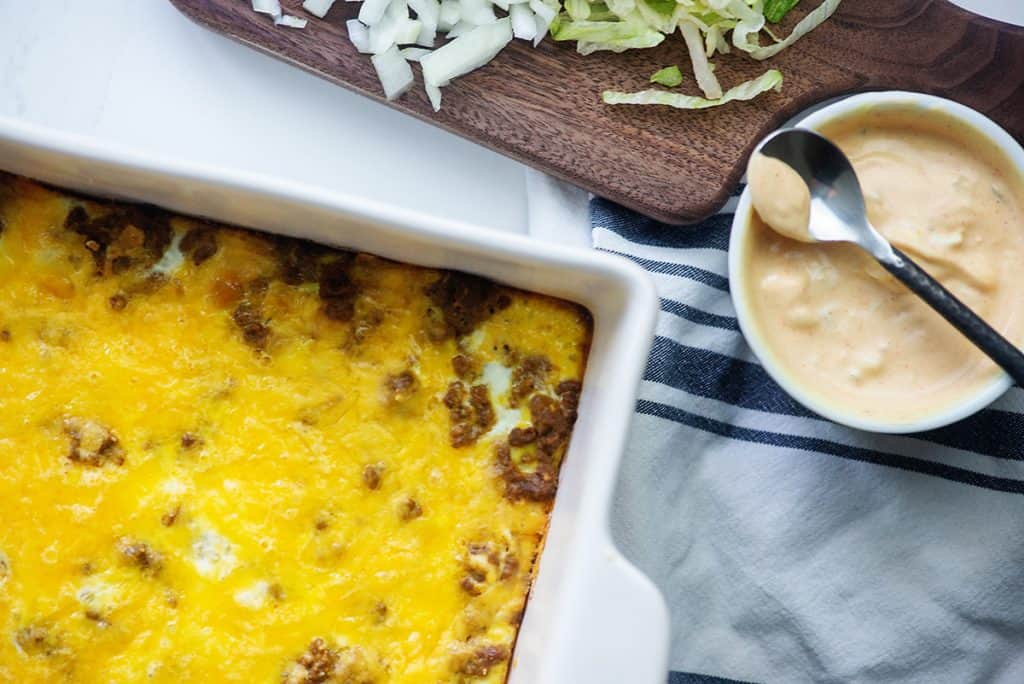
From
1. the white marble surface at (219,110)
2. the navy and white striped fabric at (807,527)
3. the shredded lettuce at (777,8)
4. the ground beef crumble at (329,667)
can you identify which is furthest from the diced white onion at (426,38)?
the ground beef crumble at (329,667)

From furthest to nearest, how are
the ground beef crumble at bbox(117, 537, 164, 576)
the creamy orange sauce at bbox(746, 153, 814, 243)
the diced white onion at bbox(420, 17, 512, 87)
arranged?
the diced white onion at bbox(420, 17, 512, 87) → the creamy orange sauce at bbox(746, 153, 814, 243) → the ground beef crumble at bbox(117, 537, 164, 576)

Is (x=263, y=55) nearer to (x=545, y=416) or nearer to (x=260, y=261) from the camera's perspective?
(x=260, y=261)

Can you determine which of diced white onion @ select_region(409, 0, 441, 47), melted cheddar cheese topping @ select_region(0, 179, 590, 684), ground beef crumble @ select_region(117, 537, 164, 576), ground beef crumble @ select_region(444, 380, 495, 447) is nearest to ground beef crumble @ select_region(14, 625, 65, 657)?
melted cheddar cheese topping @ select_region(0, 179, 590, 684)

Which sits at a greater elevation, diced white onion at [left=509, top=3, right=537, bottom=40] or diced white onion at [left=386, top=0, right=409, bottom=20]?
diced white onion at [left=509, top=3, right=537, bottom=40]

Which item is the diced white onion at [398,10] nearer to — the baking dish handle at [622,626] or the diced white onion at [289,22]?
the diced white onion at [289,22]

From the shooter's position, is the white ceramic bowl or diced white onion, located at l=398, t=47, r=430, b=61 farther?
diced white onion, located at l=398, t=47, r=430, b=61

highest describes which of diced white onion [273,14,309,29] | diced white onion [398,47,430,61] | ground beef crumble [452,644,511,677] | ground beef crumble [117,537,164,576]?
diced white onion [273,14,309,29]

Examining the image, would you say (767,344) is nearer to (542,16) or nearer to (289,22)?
(542,16)

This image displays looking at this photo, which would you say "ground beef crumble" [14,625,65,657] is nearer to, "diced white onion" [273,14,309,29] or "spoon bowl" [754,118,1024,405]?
"diced white onion" [273,14,309,29]
